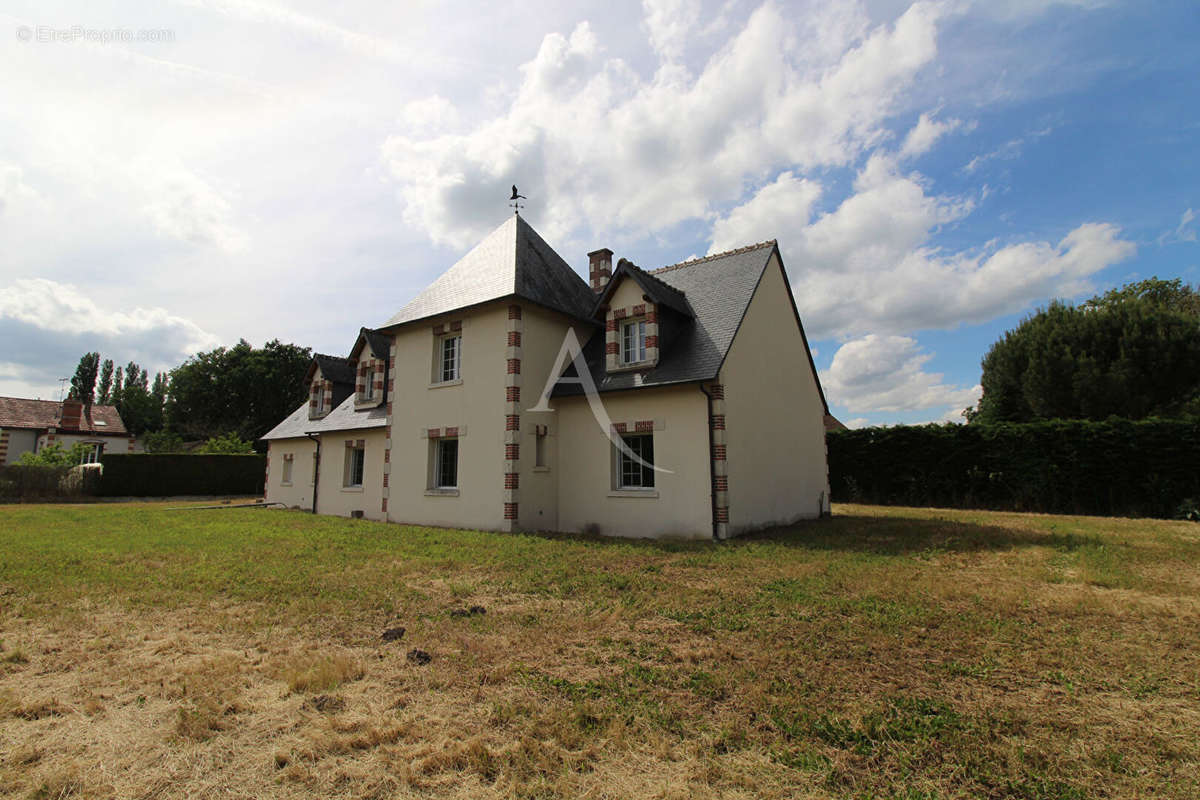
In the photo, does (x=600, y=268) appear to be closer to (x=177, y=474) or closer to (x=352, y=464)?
(x=352, y=464)

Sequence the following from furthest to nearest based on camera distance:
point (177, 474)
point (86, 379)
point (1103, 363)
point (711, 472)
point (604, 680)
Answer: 1. point (86, 379)
2. point (177, 474)
3. point (1103, 363)
4. point (711, 472)
5. point (604, 680)

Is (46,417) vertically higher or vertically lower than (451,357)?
higher

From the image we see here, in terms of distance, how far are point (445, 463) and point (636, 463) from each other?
530cm

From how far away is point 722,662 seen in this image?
175 inches

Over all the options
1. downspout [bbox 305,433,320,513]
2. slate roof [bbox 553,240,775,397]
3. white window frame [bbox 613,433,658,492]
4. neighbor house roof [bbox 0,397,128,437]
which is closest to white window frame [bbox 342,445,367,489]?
downspout [bbox 305,433,320,513]

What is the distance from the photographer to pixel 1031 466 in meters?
16.6

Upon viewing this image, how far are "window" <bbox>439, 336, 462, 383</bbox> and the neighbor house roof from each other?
119ft

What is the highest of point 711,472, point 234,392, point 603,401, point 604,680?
point 234,392

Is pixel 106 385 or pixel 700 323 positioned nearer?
pixel 700 323

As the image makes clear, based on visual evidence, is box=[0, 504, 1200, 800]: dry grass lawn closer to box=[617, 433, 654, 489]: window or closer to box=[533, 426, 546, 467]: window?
box=[617, 433, 654, 489]: window

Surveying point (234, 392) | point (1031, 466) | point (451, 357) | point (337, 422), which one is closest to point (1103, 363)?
point (1031, 466)

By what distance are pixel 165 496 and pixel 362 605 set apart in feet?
91.4

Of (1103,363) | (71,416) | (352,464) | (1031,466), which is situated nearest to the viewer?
(1031,466)

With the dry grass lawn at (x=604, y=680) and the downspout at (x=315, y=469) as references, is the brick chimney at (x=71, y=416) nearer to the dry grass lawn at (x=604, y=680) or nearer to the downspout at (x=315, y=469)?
the downspout at (x=315, y=469)
